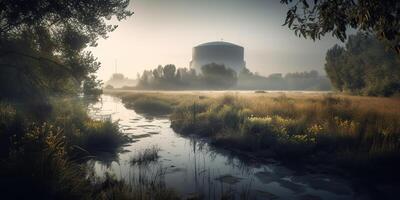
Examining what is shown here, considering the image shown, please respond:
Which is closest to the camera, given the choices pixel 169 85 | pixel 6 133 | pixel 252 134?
pixel 6 133

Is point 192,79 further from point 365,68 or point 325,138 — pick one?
point 325,138

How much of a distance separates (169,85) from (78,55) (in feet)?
286

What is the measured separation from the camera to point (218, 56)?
532ft

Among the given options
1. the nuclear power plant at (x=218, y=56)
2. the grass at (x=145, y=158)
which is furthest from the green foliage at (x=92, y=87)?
the nuclear power plant at (x=218, y=56)

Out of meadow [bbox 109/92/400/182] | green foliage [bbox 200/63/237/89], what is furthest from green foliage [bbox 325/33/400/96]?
green foliage [bbox 200/63/237/89]

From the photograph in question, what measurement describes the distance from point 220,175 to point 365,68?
5379 centimetres

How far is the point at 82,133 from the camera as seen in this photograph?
45.4 ft

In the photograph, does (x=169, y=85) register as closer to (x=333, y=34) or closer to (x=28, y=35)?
(x=28, y=35)

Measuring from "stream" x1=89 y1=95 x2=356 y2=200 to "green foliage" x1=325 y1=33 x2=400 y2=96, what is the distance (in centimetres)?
3670

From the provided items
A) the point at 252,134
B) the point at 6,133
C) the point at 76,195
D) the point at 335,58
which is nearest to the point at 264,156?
the point at 252,134

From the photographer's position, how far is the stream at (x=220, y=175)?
334 inches

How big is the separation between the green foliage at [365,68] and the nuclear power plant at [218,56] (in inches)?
4012

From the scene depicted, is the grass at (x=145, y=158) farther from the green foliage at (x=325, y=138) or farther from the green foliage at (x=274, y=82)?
the green foliage at (x=274, y=82)

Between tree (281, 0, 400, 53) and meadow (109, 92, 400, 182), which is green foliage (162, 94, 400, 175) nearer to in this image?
meadow (109, 92, 400, 182)
